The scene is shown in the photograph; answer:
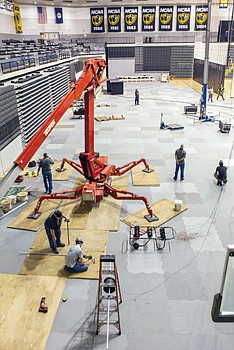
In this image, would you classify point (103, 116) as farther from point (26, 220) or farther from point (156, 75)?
Result: point (156, 75)

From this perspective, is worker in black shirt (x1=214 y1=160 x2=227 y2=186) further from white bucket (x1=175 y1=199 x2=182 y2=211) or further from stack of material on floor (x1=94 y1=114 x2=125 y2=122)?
stack of material on floor (x1=94 y1=114 x2=125 y2=122)

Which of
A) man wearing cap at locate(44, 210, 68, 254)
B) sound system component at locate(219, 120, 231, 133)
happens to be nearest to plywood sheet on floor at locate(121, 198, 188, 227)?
man wearing cap at locate(44, 210, 68, 254)

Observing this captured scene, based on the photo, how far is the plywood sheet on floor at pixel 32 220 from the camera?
947cm

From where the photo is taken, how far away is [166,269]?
25.1 ft

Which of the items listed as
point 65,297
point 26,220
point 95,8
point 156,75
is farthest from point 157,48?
point 65,297

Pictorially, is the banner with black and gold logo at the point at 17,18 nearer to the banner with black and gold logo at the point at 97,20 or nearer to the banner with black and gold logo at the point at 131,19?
the banner with black and gold logo at the point at 97,20

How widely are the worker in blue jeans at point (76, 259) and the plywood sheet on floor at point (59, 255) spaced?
12cm

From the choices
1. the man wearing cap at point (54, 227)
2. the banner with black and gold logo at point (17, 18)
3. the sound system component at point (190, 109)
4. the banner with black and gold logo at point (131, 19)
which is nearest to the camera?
the man wearing cap at point (54, 227)

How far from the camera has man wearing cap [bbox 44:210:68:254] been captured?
7699mm

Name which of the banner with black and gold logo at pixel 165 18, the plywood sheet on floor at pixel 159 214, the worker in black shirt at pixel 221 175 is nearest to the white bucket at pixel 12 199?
the plywood sheet on floor at pixel 159 214

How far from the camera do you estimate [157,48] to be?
4428 cm

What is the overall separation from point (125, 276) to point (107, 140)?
11.3 m

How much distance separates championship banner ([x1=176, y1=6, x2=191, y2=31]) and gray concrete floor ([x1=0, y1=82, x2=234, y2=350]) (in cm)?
3504

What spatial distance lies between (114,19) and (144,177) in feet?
129
